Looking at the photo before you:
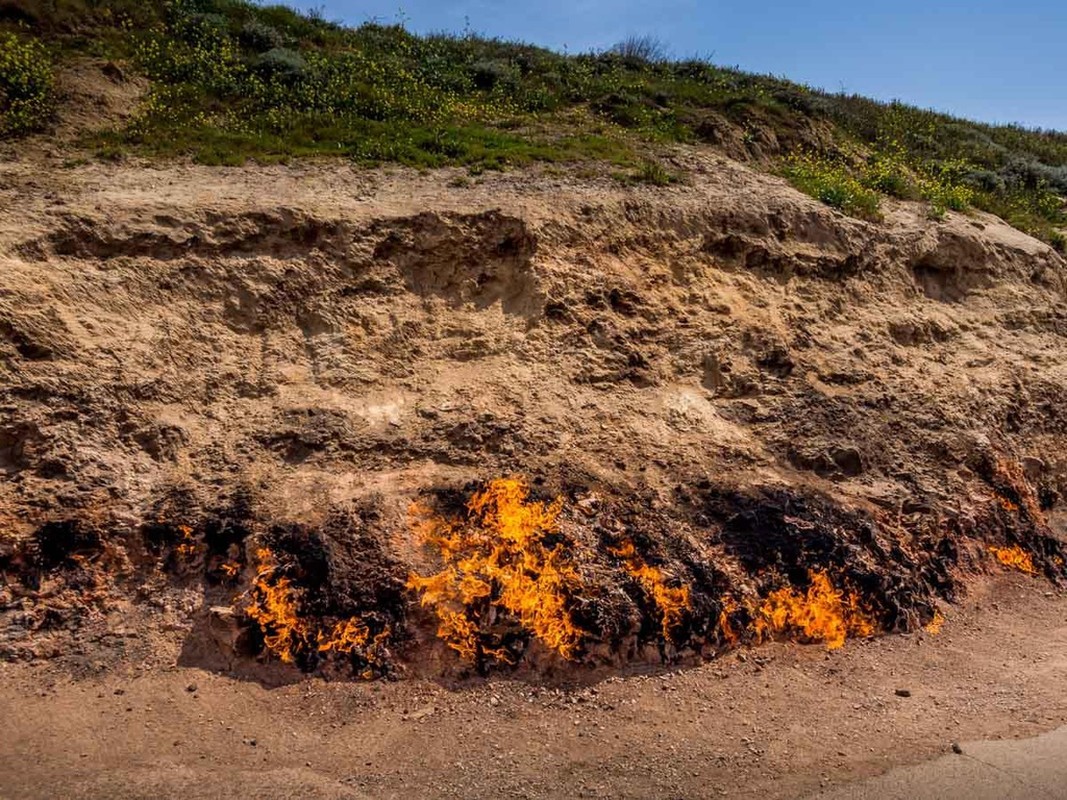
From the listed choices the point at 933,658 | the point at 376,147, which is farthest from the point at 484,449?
the point at 376,147

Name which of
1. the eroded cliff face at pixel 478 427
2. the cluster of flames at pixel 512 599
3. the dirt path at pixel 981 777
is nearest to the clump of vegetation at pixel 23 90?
the eroded cliff face at pixel 478 427

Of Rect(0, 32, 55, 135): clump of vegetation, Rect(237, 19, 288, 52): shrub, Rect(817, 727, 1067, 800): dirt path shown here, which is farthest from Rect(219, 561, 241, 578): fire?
Rect(237, 19, 288, 52): shrub

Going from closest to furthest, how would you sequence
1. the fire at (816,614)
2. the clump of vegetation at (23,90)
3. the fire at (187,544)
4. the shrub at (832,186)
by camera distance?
the fire at (187,544)
the fire at (816,614)
the clump of vegetation at (23,90)
the shrub at (832,186)

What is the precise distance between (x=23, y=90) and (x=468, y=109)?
274 inches

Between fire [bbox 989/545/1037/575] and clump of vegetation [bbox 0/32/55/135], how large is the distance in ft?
44.8

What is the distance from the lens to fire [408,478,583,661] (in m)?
6.93

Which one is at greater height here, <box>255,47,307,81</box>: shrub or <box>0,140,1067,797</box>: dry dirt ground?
<box>255,47,307,81</box>: shrub

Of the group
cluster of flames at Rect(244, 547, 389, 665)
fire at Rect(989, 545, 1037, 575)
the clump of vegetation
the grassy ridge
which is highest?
the grassy ridge

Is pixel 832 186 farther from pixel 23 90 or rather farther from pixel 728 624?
pixel 23 90

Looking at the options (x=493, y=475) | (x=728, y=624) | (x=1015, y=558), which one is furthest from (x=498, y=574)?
(x=1015, y=558)

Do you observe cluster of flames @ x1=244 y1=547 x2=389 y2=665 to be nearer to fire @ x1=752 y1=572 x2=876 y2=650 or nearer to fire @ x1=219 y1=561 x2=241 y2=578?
fire @ x1=219 y1=561 x2=241 y2=578

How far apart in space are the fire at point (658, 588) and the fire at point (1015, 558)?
4656 millimetres

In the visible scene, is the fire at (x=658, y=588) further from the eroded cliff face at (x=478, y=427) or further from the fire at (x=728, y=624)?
the fire at (x=728, y=624)

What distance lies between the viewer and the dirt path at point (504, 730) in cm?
554
